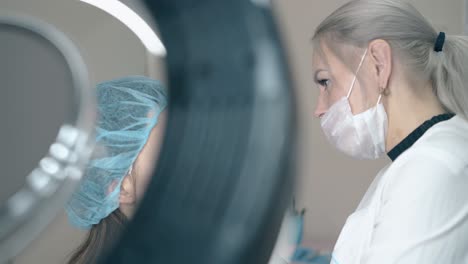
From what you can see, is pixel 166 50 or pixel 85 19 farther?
pixel 85 19

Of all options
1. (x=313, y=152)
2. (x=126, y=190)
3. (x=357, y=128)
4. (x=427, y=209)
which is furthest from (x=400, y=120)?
(x=313, y=152)

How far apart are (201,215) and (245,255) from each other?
0.04ft

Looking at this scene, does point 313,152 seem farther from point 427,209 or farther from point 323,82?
point 427,209

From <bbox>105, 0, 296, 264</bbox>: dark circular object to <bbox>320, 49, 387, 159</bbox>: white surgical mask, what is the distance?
1.15m

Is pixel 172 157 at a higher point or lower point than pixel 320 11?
lower

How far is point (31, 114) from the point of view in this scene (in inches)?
108

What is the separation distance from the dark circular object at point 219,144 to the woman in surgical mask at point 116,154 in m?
0.95

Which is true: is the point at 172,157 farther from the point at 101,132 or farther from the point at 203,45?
the point at 101,132

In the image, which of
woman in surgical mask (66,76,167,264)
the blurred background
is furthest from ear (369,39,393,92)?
the blurred background

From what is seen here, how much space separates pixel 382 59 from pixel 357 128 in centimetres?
21

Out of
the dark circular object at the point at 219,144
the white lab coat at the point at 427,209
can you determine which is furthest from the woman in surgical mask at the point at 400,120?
the dark circular object at the point at 219,144

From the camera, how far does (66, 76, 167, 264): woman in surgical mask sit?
1138 mm

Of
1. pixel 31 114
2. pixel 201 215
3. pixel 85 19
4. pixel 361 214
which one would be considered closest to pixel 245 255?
pixel 201 215

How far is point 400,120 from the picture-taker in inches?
48.4
